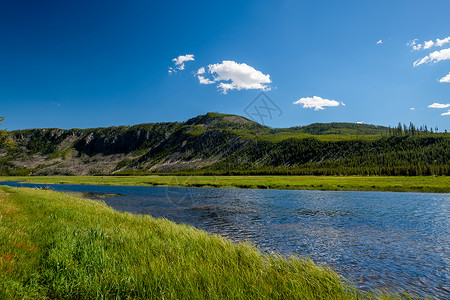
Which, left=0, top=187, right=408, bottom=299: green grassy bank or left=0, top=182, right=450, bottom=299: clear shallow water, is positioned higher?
left=0, top=187, right=408, bottom=299: green grassy bank

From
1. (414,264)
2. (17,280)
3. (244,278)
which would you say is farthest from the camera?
(414,264)

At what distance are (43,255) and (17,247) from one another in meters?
0.79

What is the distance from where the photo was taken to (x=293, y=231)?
68.2 feet

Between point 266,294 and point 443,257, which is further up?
point 266,294

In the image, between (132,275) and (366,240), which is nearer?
(132,275)

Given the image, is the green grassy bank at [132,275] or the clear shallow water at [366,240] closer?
the green grassy bank at [132,275]

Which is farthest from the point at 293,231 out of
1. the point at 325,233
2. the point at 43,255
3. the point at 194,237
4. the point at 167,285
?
the point at 43,255

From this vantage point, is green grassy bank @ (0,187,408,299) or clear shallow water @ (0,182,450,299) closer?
green grassy bank @ (0,187,408,299)

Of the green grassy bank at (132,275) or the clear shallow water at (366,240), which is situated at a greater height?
the green grassy bank at (132,275)

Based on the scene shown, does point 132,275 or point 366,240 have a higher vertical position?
point 132,275

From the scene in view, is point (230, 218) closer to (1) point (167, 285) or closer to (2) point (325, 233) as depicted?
(2) point (325, 233)

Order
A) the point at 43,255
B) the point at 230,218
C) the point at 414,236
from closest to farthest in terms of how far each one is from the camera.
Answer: the point at 43,255, the point at 414,236, the point at 230,218

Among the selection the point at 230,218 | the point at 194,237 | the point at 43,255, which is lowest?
the point at 230,218

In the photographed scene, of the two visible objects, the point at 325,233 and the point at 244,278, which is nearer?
the point at 244,278
